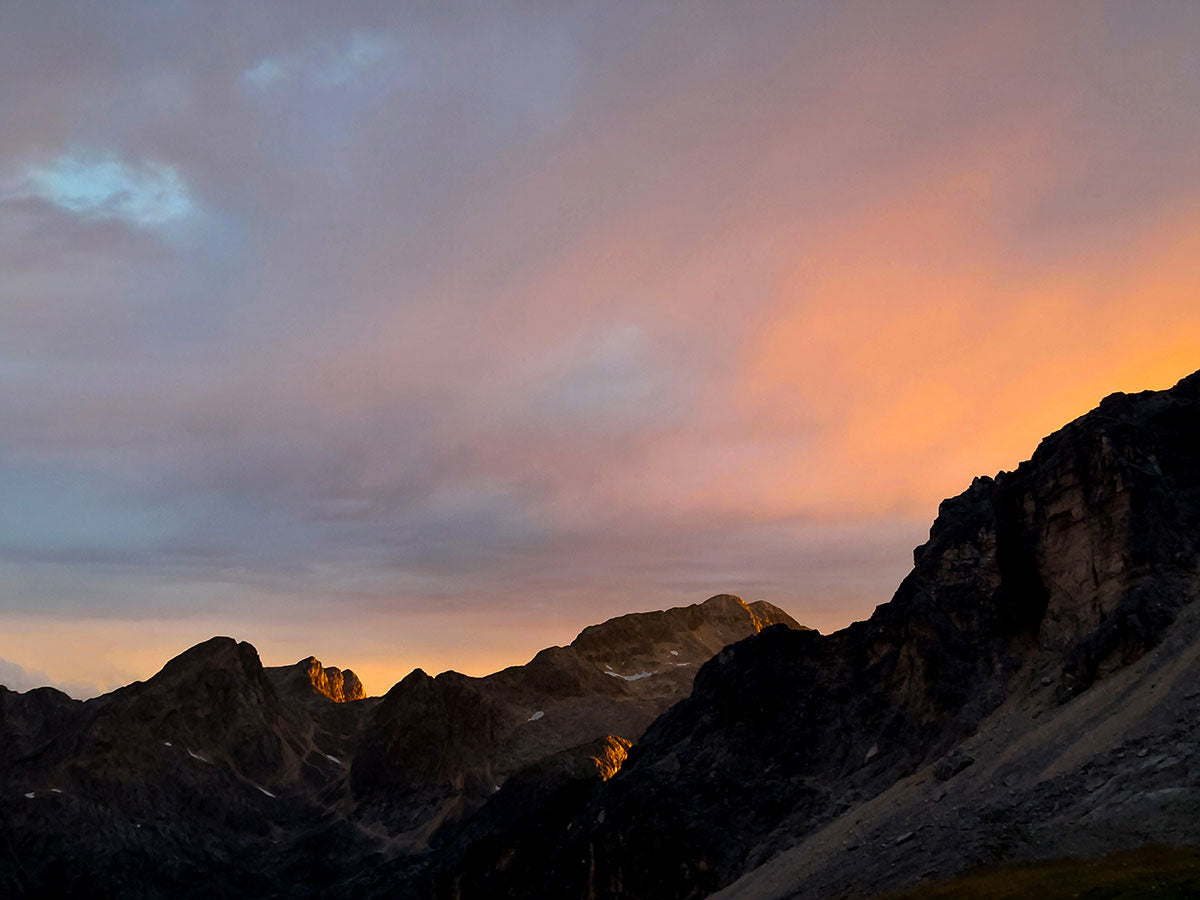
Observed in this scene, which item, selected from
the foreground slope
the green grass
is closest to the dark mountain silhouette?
the foreground slope

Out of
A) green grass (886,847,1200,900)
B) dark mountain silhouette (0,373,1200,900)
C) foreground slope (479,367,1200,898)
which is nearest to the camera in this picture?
green grass (886,847,1200,900)

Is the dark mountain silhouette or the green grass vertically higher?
the dark mountain silhouette

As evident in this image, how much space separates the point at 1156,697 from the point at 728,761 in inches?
2072

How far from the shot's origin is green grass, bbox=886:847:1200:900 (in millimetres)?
49562

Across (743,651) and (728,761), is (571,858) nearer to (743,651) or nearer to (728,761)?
(728,761)

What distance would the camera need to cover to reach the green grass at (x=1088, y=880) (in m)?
49.6

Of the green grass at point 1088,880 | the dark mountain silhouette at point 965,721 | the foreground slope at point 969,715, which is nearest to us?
the green grass at point 1088,880

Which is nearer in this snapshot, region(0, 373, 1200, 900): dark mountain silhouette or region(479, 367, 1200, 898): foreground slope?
region(0, 373, 1200, 900): dark mountain silhouette

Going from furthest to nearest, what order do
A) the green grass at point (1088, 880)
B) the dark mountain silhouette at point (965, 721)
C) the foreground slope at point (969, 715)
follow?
the foreground slope at point (969, 715), the dark mountain silhouette at point (965, 721), the green grass at point (1088, 880)

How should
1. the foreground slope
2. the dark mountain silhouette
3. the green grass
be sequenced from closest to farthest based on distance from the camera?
the green grass → the dark mountain silhouette → the foreground slope

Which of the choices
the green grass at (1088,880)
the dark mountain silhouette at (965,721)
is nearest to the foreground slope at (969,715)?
the dark mountain silhouette at (965,721)

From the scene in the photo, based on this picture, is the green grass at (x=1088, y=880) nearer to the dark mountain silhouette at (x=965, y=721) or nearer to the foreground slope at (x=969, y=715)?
the dark mountain silhouette at (x=965, y=721)

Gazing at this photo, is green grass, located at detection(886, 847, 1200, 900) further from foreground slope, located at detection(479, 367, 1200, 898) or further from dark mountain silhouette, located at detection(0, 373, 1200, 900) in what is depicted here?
foreground slope, located at detection(479, 367, 1200, 898)

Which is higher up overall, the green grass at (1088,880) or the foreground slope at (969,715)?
the foreground slope at (969,715)
